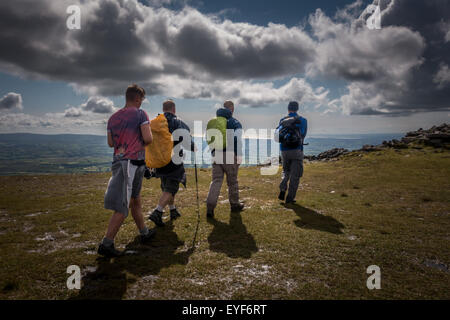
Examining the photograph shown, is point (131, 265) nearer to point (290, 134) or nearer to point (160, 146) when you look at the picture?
point (160, 146)

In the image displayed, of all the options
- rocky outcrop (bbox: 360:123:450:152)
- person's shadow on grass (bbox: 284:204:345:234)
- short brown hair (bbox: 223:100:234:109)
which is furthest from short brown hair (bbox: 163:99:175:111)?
rocky outcrop (bbox: 360:123:450:152)

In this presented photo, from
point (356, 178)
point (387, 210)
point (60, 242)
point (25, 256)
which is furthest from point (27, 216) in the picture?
point (356, 178)

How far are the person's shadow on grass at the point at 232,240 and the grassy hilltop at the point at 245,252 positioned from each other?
30 millimetres

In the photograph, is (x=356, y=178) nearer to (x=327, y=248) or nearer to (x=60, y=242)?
(x=327, y=248)

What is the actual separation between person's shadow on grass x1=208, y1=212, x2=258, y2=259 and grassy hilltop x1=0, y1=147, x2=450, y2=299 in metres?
0.03

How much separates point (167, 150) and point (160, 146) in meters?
0.28

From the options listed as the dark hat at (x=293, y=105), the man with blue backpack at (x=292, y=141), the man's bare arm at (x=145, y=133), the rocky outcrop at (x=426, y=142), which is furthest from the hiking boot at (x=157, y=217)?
the rocky outcrop at (x=426, y=142)

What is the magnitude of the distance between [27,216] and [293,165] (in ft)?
39.6

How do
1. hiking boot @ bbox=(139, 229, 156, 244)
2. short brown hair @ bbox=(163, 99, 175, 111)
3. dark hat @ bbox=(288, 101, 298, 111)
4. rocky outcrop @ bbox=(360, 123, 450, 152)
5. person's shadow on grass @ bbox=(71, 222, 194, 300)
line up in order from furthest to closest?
rocky outcrop @ bbox=(360, 123, 450, 152) → dark hat @ bbox=(288, 101, 298, 111) → short brown hair @ bbox=(163, 99, 175, 111) → hiking boot @ bbox=(139, 229, 156, 244) → person's shadow on grass @ bbox=(71, 222, 194, 300)

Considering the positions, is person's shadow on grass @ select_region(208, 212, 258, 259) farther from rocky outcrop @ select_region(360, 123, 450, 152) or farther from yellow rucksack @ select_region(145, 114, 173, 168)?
rocky outcrop @ select_region(360, 123, 450, 152)

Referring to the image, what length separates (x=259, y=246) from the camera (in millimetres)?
6375

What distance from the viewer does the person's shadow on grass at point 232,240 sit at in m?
6.07

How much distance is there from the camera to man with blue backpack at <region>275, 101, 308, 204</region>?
35.3 ft

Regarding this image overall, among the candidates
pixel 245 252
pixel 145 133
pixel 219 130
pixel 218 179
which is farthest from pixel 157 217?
pixel 219 130
